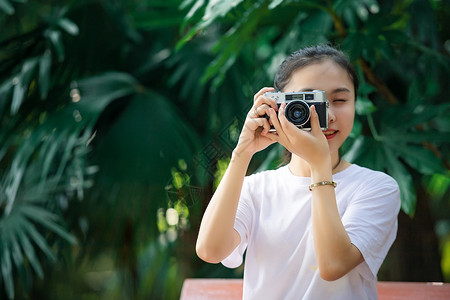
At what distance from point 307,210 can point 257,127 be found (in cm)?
16

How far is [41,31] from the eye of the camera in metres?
2.32

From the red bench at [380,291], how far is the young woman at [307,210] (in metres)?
0.35

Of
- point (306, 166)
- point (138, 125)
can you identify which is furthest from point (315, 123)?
point (138, 125)

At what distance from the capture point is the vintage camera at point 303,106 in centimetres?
89

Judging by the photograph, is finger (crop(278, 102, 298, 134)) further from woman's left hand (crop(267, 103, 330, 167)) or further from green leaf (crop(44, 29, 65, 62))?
green leaf (crop(44, 29, 65, 62))

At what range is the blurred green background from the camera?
2.06 meters

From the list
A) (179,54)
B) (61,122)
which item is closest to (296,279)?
(61,122)

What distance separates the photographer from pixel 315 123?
0.89 metres

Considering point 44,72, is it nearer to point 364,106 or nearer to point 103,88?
point 103,88

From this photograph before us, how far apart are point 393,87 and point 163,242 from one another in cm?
113

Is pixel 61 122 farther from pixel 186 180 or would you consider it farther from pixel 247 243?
pixel 247 243

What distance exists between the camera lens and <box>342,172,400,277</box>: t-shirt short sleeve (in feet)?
0.52

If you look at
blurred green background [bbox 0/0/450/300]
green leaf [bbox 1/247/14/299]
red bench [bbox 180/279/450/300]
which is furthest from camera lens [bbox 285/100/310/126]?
green leaf [bbox 1/247/14/299]

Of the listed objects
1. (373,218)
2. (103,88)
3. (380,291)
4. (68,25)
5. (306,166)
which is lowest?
(380,291)
